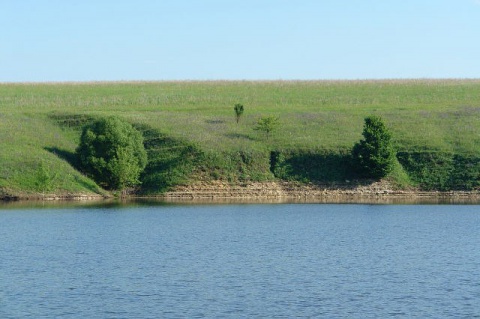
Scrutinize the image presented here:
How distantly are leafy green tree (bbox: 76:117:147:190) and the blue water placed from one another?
1786cm

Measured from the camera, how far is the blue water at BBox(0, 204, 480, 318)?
37125mm

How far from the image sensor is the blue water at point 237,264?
37125 mm

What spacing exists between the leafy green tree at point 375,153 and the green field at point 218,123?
4.83 meters

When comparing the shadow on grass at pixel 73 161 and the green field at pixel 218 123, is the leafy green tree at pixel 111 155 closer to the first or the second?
the shadow on grass at pixel 73 161

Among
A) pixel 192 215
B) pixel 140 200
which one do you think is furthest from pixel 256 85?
pixel 192 215

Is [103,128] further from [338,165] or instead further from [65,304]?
[65,304]

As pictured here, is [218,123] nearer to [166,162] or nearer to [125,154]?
[166,162]

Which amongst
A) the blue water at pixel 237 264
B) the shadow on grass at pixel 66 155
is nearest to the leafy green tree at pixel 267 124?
the shadow on grass at pixel 66 155

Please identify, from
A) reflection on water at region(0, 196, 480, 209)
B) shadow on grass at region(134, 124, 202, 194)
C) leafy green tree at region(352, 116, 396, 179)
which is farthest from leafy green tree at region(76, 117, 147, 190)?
leafy green tree at region(352, 116, 396, 179)

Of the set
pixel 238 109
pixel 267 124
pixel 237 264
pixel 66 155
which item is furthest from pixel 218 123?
pixel 237 264

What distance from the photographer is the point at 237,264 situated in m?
47.8

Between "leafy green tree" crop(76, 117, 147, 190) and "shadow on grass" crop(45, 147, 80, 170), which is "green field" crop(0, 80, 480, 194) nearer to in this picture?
"shadow on grass" crop(45, 147, 80, 170)

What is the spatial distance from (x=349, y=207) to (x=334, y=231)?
63.3ft

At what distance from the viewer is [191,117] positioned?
120312 millimetres
